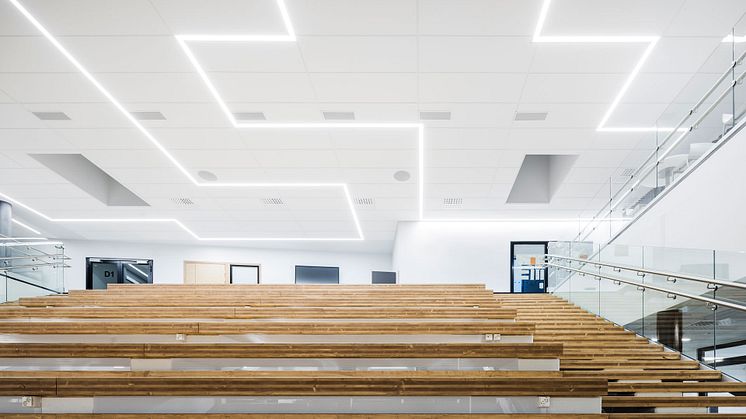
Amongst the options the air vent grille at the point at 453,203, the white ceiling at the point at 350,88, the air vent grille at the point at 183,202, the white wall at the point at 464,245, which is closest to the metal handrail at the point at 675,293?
the white ceiling at the point at 350,88

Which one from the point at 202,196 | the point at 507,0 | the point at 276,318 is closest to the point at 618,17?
the point at 507,0

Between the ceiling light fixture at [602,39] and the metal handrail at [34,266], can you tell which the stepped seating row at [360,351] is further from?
the ceiling light fixture at [602,39]

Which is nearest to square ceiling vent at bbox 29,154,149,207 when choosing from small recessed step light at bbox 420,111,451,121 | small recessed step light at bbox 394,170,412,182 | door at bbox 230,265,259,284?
door at bbox 230,265,259,284

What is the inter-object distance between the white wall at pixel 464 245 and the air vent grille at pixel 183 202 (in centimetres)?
437

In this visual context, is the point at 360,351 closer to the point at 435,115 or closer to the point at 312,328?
the point at 312,328

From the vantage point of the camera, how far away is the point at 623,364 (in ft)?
14.9

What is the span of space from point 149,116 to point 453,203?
20.2ft

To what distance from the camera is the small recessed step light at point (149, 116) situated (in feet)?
27.5

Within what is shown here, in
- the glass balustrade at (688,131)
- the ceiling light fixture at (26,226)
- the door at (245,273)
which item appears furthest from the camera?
the door at (245,273)

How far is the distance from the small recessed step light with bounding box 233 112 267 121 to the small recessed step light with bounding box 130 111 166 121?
3.17ft

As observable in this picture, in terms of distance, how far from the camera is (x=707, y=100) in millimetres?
6234

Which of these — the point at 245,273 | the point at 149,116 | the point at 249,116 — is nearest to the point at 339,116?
the point at 249,116

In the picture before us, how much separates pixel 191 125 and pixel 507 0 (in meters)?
4.76

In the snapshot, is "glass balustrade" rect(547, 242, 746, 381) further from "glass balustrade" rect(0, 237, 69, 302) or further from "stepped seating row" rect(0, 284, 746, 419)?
"glass balustrade" rect(0, 237, 69, 302)
